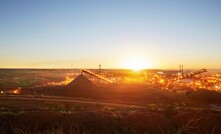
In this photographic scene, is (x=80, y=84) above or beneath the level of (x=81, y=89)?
above

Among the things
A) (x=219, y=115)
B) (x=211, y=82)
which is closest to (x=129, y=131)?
(x=219, y=115)

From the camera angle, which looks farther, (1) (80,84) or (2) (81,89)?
(1) (80,84)

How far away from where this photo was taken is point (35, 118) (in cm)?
2267

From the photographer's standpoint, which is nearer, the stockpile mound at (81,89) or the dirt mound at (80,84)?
the stockpile mound at (81,89)

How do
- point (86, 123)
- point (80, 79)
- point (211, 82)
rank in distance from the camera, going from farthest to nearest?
point (211, 82)
point (80, 79)
point (86, 123)

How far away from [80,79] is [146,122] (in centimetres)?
4697

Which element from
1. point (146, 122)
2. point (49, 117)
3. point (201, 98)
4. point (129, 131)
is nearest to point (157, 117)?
point (146, 122)

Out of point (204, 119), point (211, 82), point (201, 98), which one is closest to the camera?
point (204, 119)

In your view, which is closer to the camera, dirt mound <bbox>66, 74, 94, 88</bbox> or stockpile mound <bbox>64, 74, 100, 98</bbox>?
stockpile mound <bbox>64, 74, 100, 98</bbox>

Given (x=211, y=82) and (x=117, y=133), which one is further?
(x=211, y=82)

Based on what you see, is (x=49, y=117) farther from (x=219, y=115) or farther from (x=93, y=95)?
(x=93, y=95)

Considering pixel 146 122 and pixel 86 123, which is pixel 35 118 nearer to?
pixel 86 123

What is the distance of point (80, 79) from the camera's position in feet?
224

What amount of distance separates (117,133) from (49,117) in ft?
21.5
